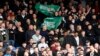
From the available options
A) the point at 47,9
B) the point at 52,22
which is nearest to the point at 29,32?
the point at 52,22

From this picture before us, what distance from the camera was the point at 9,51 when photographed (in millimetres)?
22781

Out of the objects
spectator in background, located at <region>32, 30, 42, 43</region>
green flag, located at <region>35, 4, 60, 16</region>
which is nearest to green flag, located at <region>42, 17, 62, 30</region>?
green flag, located at <region>35, 4, 60, 16</region>

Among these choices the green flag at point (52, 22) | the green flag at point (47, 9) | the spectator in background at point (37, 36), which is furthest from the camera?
the green flag at point (47, 9)

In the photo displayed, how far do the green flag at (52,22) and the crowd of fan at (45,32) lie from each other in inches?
6.8

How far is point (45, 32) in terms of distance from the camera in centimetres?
2416

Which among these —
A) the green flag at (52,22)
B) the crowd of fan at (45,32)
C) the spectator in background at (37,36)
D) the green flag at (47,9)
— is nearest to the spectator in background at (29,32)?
the crowd of fan at (45,32)

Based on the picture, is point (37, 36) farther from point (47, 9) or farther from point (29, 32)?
point (47, 9)

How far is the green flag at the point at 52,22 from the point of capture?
989 inches

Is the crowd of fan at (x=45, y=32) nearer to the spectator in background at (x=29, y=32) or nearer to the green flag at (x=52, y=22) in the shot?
the spectator in background at (x=29, y=32)

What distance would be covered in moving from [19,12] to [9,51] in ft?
8.66

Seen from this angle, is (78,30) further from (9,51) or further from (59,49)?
(9,51)

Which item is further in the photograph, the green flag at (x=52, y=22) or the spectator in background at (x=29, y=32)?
the green flag at (x=52, y=22)

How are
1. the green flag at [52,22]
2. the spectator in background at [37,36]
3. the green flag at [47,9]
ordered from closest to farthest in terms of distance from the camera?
the spectator in background at [37,36], the green flag at [52,22], the green flag at [47,9]

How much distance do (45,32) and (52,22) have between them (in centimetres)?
122
